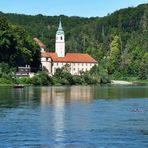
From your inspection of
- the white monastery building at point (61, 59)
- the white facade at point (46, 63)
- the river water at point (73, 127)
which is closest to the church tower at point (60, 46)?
the white monastery building at point (61, 59)

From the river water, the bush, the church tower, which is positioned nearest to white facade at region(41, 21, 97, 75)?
the church tower

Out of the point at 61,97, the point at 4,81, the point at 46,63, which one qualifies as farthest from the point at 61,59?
the point at 61,97

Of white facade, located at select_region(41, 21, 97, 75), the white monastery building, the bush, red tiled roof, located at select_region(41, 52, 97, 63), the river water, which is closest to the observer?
the river water

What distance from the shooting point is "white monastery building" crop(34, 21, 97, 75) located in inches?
7000

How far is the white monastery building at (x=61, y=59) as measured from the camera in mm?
177788

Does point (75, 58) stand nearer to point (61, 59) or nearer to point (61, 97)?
point (61, 59)

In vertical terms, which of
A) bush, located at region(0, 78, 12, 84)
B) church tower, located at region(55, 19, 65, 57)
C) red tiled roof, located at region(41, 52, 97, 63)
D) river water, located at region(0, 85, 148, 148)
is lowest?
river water, located at region(0, 85, 148, 148)

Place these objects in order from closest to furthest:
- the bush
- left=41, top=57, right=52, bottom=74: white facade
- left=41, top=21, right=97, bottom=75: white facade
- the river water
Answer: the river water, the bush, left=41, top=57, right=52, bottom=74: white facade, left=41, top=21, right=97, bottom=75: white facade

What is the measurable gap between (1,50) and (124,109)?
7488cm

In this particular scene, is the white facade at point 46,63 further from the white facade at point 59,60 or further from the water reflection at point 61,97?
the water reflection at point 61,97

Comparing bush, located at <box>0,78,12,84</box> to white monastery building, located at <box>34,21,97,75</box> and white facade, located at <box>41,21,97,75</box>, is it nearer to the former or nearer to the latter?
white facade, located at <box>41,21,97,75</box>

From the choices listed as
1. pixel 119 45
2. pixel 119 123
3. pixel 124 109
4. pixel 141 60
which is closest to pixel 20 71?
pixel 141 60

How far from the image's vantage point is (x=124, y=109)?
57.3 meters


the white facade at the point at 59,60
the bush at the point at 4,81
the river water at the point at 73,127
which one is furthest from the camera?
the white facade at the point at 59,60
